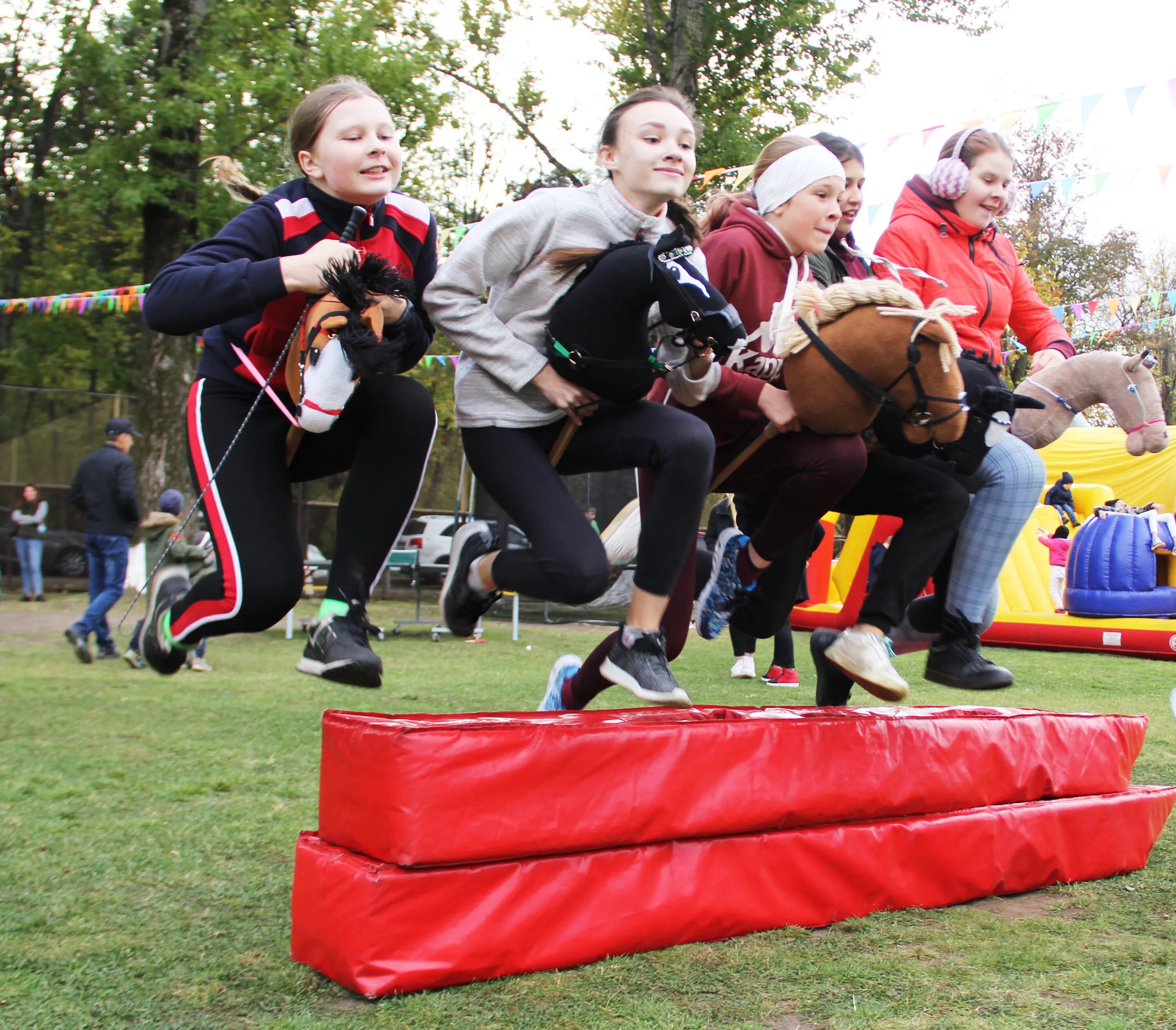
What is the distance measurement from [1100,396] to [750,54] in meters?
16.6

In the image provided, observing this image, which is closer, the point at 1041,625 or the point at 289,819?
the point at 289,819

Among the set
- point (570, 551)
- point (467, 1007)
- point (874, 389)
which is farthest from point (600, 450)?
point (467, 1007)

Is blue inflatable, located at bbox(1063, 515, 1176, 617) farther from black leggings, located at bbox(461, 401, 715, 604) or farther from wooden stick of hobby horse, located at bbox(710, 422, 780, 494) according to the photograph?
black leggings, located at bbox(461, 401, 715, 604)

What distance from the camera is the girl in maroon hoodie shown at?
3709mm

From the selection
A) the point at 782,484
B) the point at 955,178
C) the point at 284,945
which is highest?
the point at 955,178

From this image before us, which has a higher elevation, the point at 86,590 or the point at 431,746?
the point at 431,746

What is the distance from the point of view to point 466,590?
379 centimetres

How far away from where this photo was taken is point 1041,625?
41.7ft

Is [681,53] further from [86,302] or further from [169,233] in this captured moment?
[86,302]

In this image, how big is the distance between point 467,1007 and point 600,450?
1.63 meters

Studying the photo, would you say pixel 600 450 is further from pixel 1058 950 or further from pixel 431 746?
pixel 1058 950

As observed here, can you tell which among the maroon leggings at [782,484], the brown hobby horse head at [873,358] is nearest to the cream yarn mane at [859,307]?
the brown hobby horse head at [873,358]

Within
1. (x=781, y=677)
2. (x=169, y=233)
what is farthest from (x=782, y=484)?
(x=169, y=233)

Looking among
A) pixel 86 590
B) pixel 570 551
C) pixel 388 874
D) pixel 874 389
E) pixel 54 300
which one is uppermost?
pixel 54 300
